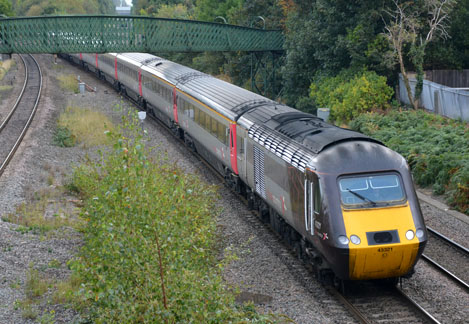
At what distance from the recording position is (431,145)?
21.5m

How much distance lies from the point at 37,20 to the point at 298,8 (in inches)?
594

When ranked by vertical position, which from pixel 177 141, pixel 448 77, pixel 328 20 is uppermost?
pixel 328 20

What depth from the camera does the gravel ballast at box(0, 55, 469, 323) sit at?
11205 mm

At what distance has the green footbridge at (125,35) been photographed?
3131cm

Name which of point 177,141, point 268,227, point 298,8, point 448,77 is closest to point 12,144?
point 177,141

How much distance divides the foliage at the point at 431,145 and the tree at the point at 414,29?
317 centimetres

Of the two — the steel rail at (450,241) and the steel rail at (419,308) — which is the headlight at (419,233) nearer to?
the steel rail at (419,308)

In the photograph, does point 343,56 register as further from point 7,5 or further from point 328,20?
point 7,5

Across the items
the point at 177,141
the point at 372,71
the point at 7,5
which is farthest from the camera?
the point at 7,5

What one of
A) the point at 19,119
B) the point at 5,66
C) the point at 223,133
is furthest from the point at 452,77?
the point at 5,66

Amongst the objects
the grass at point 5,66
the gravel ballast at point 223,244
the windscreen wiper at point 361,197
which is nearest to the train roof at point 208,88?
the gravel ballast at point 223,244

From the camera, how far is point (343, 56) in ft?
106

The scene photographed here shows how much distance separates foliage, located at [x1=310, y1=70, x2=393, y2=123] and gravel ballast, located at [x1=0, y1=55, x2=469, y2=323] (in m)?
8.93

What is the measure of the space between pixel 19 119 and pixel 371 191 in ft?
77.8
